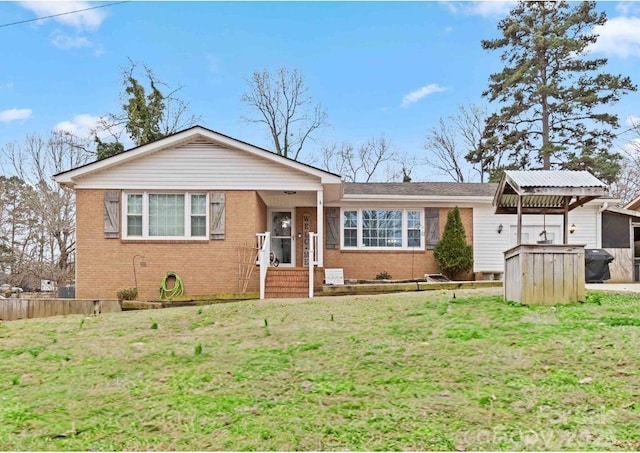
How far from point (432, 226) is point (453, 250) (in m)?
1.08

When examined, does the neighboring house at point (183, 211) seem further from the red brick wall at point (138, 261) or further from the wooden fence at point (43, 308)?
the wooden fence at point (43, 308)

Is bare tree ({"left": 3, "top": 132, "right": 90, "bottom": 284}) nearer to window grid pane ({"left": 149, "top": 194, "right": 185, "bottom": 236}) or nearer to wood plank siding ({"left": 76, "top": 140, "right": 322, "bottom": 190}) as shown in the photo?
wood plank siding ({"left": 76, "top": 140, "right": 322, "bottom": 190})

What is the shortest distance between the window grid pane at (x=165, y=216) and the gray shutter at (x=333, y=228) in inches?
199

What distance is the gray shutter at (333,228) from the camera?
1670 centimetres

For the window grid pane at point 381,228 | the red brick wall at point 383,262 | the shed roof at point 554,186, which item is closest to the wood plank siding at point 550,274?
the shed roof at point 554,186

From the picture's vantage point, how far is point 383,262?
16.6 m

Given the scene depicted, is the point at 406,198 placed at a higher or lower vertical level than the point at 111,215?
higher

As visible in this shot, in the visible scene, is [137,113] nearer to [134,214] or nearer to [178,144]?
[178,144]

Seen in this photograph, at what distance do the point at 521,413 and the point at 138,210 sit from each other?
38.0 feet

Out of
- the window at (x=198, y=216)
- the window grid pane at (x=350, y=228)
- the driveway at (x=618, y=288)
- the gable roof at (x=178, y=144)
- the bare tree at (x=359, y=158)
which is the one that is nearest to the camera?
the driveway at (x=618, y=288)

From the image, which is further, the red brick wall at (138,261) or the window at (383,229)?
the window at (383,229)

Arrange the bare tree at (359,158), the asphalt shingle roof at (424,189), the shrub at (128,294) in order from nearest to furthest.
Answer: the shrub at (128,294)
the asphalt shingle roof at (424,189)
the bare tree at (359,158)

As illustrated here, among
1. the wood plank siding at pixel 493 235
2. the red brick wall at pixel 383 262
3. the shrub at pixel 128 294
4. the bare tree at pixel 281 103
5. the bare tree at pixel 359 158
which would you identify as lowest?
the shrub at pixel 128 294

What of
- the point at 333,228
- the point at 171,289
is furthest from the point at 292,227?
the point at 171,289
